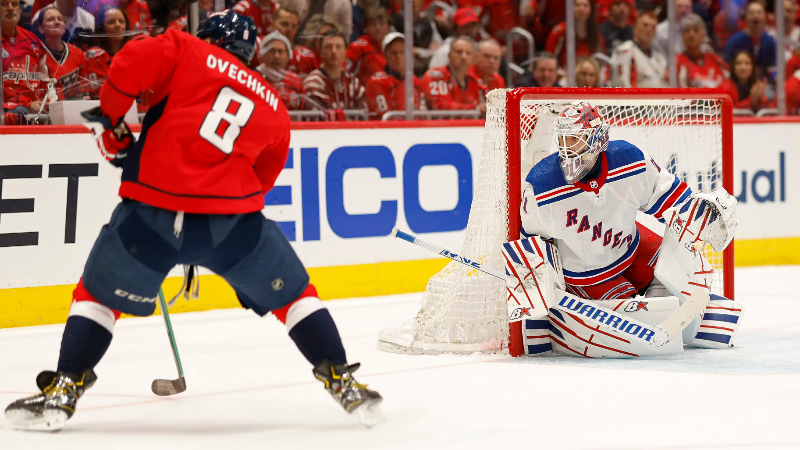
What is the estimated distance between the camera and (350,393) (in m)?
2.70

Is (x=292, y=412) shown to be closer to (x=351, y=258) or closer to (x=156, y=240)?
(x=156, y=240)

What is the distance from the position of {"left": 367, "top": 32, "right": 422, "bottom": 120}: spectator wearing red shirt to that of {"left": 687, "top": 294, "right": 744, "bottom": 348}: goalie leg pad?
2569mm

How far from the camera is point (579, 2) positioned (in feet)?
22.4

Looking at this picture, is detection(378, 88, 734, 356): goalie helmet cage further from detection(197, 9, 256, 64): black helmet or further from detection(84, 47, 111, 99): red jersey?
detection(84, 47, 111, 99): red jersey

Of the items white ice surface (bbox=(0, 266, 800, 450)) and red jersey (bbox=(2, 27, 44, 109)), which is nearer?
white ice surface (bbox=(0, 266, 800, 450))

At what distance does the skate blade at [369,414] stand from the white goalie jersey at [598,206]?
47.7 inches

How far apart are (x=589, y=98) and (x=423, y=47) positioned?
7.38ft

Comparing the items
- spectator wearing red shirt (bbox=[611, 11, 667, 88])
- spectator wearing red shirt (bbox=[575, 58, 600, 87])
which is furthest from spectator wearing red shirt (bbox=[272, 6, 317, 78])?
spectator wearing red shirt (bbox=[611, 11, 667, 88])

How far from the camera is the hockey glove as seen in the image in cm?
266

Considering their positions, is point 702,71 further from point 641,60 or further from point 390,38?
point 390,38

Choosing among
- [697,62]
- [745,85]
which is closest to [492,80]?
[697,62]

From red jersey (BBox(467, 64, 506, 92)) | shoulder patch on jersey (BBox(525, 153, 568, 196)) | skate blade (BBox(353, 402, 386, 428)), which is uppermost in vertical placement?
red jersey (BBox(467, 64, 506, 92))

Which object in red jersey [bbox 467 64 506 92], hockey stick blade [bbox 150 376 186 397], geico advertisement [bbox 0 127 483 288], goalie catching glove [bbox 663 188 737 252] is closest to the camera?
hockey stick blade [bbox 150 376 186 397]

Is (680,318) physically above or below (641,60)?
below
